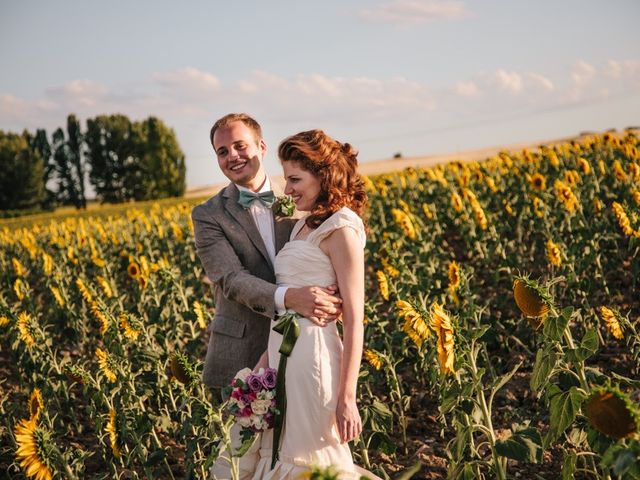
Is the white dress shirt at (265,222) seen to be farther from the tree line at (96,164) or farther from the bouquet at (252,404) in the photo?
the tree line at (96,164)

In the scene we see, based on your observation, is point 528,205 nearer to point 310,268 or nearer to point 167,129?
→ point 310,268

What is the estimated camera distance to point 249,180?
318 cm

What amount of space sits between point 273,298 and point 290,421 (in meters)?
0.50

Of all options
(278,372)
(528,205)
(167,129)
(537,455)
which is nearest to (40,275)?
(528,205)

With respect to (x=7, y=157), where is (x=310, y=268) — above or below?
below

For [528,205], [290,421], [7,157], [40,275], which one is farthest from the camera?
[7,157]

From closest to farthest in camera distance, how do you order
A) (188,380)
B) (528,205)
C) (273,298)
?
(273,298) → (188,380) → (528,205)

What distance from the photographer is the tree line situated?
51.4 metres

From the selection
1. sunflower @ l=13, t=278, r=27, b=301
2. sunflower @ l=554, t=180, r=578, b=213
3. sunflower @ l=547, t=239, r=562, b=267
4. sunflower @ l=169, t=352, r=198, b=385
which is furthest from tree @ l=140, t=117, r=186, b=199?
sunflower @ l=169, t=352, r=198, b=385

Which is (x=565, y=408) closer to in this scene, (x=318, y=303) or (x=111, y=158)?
(x=318, y=303)

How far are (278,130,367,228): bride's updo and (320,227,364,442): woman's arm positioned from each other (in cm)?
15

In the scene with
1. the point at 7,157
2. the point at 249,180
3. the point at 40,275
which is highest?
the point at 7,157

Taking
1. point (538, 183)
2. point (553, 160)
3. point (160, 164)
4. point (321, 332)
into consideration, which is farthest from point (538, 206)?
point (160, 164)

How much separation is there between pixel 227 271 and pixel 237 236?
8.2 inches
